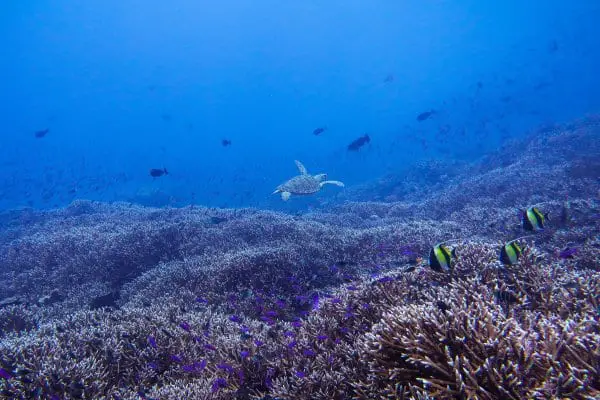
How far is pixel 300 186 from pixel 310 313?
8689 mm

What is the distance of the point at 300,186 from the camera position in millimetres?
13539

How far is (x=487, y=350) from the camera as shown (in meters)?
2.48

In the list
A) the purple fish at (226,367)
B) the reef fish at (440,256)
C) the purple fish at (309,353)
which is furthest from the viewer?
the purple fish at (226,367)

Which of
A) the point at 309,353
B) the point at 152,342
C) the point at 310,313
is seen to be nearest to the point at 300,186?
the point at 310,313

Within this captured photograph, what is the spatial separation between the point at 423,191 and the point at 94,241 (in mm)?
21436

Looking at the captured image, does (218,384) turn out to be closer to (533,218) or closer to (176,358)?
(176,358)

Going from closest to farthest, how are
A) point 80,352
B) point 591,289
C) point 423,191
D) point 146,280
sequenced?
point 591,289
point 80,352
point 146,280
point 423,191

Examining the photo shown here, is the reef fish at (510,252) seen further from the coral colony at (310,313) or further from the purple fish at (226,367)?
the purple fish at (226,367)

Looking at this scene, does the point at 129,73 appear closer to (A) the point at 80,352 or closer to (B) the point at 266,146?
(B) the point at 266,146

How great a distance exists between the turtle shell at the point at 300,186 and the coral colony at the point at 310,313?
6.64ft

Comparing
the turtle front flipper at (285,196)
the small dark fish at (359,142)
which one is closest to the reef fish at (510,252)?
the turtle front flipper at (285,196)

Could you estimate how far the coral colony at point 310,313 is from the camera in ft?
8.36

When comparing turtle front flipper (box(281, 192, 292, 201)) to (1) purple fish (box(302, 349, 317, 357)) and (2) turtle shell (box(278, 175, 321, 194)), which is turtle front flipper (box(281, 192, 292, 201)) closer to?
(2) turtle shell (box(278, 175, 321, 194))

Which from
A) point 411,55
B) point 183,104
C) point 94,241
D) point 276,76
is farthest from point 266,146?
point 94,241
